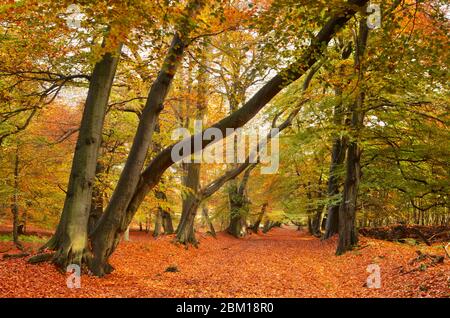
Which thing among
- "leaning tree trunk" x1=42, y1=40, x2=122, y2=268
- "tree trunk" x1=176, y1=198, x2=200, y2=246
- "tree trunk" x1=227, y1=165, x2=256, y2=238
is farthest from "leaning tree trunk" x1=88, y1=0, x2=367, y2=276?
"tree trunk" x1=227, y1=165, x2=256, y2=238

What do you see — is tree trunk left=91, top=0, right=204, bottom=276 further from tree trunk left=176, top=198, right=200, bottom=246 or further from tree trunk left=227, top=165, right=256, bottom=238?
tree trunk left=227, top=165, right=256, bottom=238

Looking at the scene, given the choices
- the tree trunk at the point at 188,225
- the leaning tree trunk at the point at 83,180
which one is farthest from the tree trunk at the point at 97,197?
the leaning tree trunk at the point at 83,180

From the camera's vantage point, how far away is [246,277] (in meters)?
9.38

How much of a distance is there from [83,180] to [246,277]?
470 cm

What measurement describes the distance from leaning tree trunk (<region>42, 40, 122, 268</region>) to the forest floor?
51 cm

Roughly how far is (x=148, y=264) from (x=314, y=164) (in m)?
16.1

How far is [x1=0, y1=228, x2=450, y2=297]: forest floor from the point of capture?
21.9 ft

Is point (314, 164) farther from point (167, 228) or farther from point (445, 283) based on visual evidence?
point (445, 283)

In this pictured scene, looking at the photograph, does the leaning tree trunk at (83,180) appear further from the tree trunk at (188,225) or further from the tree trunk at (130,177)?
the tree trunk at (188,225)

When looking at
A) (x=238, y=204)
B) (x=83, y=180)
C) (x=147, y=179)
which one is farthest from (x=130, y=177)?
(x=238, y=204)

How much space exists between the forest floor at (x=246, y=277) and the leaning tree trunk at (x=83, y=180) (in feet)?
1.69

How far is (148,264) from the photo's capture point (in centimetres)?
1155

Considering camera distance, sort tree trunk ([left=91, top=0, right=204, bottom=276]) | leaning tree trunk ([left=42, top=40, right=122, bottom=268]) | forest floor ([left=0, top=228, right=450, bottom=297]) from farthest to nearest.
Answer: tree trunk ([left=91, top=0, right=204, bottom=276]) → leaning tree trunk ([left=42, top=40, right=122, bottom=268]) → forest floor ([left=0, top=228, right=450, bottom=297])

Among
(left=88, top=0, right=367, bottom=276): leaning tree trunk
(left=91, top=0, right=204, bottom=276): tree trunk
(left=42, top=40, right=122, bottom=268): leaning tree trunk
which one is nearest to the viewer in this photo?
(left=88, top=0, right=367, bottom=276): leaning tree trunk
